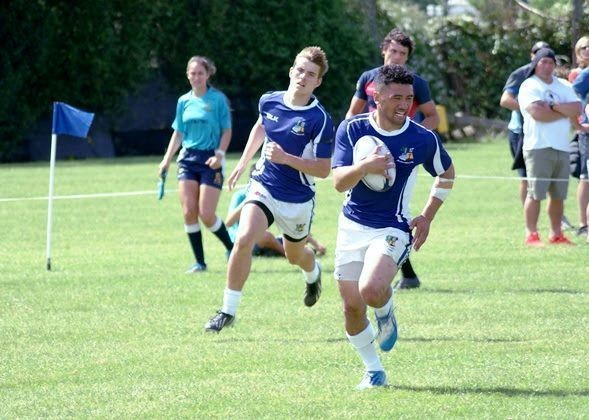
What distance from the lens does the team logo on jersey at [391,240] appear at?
7840 mm

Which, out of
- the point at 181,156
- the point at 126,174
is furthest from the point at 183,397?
the point at 126,174

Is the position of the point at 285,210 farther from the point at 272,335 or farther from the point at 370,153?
the point at 370,153

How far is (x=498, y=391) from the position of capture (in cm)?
773

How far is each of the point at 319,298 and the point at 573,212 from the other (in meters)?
8.73

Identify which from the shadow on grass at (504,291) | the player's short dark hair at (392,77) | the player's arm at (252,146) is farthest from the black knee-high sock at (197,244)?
the player's short dark hair at (392,77)

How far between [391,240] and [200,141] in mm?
5828

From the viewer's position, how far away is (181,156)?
13.5 m

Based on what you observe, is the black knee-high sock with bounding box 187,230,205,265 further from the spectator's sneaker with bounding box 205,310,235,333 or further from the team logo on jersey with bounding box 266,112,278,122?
the spectator's sneaker with bounding box 205,310,235,333

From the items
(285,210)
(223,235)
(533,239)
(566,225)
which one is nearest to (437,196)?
(285,210)

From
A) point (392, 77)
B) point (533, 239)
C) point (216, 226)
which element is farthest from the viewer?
point (533, 239)

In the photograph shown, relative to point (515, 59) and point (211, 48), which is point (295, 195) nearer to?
point (211, 48)

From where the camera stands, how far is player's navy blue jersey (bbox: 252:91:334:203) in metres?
9.93

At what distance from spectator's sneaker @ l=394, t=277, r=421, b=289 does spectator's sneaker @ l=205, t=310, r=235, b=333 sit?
2814mm

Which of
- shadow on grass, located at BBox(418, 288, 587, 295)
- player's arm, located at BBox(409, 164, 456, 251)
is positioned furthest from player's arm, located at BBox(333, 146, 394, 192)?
shadow on grass, located at BBox(418, 288, 587, 295)
